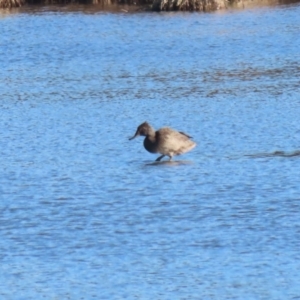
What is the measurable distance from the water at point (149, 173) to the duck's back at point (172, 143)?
0.15 meters

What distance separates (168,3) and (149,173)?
16.7 meters

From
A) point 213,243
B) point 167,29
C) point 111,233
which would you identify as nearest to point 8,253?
point 111,233

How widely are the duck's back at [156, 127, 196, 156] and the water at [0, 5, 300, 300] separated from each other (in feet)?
0.51

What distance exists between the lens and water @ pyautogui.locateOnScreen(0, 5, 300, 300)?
23.7ft

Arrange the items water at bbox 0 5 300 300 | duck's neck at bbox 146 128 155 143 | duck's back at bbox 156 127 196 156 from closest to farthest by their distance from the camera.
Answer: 1. water at bbox 0 5 300 300
2. duck's back at bbox 156 127 196 156
3. duck's neck at bbox 146 128 155 143

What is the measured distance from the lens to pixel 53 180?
10328 mm

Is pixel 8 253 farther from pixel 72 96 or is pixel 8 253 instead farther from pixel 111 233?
pixel 72 96

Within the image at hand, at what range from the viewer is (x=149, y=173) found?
10.5 metres

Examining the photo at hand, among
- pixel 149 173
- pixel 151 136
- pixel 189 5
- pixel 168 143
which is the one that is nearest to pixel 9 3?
pixel 189 5

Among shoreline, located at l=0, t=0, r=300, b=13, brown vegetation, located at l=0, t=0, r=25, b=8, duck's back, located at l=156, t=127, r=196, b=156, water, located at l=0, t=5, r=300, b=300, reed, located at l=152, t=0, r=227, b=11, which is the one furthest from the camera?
brown vegetation, located at l=0, t=0, r=25, b=8

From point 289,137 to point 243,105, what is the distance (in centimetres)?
255

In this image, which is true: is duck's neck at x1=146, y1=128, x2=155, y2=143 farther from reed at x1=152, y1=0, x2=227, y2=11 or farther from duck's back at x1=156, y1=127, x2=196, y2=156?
reed at x1=152, y1=0, x2=227, y2=11

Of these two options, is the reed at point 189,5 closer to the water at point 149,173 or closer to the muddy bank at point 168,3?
the muddy bank at point 168,3

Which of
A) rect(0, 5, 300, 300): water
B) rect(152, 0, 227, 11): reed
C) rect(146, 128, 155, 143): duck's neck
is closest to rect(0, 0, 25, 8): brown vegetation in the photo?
rect(152, 0, 227, 11): reed
